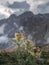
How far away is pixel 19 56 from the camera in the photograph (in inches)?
597

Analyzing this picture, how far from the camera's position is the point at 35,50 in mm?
13922

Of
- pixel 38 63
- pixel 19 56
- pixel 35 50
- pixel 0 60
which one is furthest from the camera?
pixel 0 60

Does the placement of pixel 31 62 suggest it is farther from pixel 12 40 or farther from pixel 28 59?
pixel 12 40

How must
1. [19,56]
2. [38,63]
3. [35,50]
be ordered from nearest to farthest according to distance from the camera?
[35,50], [19,56], [38,63]

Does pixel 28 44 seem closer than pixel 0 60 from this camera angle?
Yes

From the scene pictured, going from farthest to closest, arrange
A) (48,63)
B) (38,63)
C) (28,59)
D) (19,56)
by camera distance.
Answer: (48,63), (38,63), (28,59), (19,56)

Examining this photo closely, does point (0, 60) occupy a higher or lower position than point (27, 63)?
higher

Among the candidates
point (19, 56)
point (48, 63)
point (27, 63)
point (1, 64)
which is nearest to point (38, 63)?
point (48, 63)

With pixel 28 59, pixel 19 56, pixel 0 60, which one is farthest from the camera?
pixel 0 60

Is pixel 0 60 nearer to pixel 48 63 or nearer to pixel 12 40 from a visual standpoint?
pixel 48 63

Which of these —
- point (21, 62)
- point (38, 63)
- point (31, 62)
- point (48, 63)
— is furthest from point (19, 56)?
point (48, 63)

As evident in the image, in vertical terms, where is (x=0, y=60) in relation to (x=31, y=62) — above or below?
above

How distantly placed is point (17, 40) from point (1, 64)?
1087cm

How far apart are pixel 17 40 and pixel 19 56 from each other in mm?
1273
